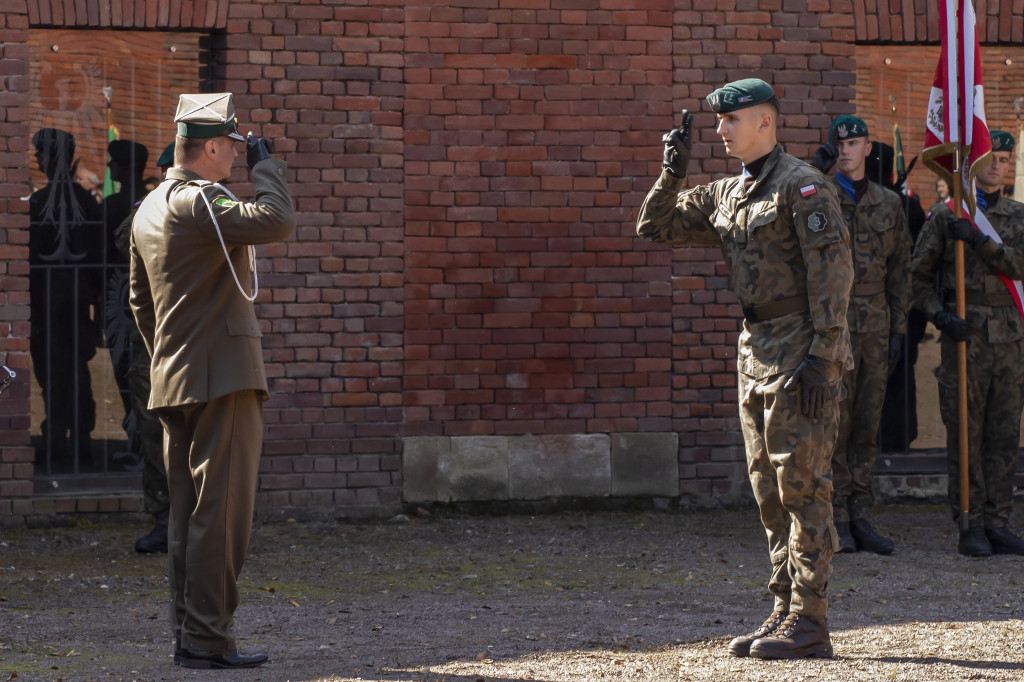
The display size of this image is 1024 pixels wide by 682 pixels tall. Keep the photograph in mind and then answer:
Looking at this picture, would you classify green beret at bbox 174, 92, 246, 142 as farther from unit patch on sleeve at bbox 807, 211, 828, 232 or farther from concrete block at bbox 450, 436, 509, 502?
concrete block at bbox 450, 436, 509, 502

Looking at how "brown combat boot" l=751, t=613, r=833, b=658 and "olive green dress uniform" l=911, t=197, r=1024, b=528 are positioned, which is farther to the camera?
"olive green dress uniform" l=911, t=197, r=1024, b=528

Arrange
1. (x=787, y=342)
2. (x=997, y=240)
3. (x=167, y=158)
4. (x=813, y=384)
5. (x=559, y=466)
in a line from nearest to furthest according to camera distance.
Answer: (x=813, y=384), (x=787, y=342), (x=167, y=158), (x=997, y=240), (x=559, y=466)

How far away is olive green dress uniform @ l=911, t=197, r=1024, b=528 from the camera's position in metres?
7.16

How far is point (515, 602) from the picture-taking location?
19.8 feet

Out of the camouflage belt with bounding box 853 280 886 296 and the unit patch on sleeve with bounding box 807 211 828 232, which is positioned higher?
the unit patch on sleeve with bounding box 807 211 828 232

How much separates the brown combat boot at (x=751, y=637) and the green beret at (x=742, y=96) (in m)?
1.90

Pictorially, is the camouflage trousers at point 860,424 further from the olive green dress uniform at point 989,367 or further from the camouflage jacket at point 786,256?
the camouflage jacket at point 786,256

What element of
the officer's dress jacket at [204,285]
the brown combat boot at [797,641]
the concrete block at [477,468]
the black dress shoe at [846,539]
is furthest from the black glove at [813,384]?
the concrete block at [477,468]

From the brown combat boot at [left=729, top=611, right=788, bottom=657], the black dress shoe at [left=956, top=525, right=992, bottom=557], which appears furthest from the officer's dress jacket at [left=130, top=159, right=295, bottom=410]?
the black dress shoe at [left=956, top=525, right=992, bottom=557]

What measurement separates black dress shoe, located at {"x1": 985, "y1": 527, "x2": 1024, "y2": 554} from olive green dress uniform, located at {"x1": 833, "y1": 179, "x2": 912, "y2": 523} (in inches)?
26.3

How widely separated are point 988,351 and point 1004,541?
1024 millimetres

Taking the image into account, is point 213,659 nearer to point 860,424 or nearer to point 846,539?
point 846,539

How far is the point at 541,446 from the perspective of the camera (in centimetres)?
820

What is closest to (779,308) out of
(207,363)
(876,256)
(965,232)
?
(207,363)
